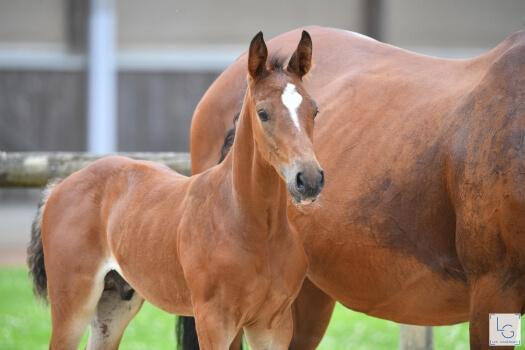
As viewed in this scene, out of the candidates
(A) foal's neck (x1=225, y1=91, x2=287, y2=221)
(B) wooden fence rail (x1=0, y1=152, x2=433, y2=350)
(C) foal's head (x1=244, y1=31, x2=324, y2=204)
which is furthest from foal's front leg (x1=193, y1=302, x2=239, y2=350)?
(B) wooden fence rail (x1=0, y1=152, x2=433, y2=350)

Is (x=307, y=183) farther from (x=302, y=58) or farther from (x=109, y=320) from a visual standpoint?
(x=109, y=320)

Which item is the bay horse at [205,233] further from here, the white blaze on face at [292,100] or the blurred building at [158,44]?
the blurred building at [158,44]

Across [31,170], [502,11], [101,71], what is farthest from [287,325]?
[502,11]

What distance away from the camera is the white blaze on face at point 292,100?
283 cm

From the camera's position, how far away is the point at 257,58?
2.94 metres

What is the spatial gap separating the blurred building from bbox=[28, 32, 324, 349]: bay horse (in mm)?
10056

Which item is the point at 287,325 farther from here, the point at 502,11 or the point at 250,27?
the point at 502,11

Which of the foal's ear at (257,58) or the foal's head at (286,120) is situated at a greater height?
the foal's ear at (257,58)

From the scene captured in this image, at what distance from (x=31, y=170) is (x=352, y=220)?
9.44ft

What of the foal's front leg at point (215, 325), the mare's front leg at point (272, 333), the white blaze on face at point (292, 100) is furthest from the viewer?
the mare's front leg at point (272, 333)

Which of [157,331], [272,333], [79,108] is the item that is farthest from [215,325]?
[79,108]

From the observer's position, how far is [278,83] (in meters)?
2.90

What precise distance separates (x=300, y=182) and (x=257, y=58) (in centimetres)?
54
